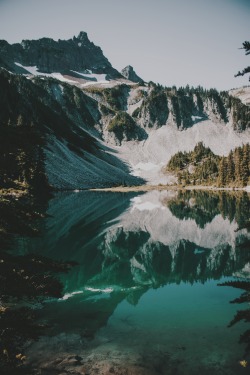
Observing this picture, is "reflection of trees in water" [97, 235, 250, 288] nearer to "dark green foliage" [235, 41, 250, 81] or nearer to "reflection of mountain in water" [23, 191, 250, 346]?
"reflection of mountain in water" [23, 191, 250, 346]

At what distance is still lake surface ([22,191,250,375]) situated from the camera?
1308cm

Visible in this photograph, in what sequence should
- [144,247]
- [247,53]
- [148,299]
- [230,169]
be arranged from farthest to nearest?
[230,169] → [144,247] → [148,299] → [247,53]

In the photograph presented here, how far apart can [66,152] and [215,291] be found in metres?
133

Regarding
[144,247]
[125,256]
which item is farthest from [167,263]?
[144,247]

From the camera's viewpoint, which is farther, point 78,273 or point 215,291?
point 78,273

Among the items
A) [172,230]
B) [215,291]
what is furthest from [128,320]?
[172,230]

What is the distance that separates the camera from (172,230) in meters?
46.2

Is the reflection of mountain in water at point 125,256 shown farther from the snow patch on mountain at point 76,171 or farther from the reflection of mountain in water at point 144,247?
the snow patch on mountain at point 76,171

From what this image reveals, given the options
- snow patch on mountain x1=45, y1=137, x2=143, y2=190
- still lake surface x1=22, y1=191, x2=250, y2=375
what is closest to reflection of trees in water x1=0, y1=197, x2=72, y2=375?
still lake surface x1=22, y1=191, x2=250, y2=375

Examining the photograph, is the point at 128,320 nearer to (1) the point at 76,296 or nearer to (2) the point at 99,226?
(1) the point at 76,296

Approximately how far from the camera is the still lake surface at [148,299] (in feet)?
42.9

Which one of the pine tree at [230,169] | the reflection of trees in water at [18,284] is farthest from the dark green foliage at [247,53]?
the pine tree at [230,169]

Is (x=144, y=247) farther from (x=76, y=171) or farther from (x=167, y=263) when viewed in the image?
(x=76, y=171)

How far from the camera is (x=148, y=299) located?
67.9 ft
